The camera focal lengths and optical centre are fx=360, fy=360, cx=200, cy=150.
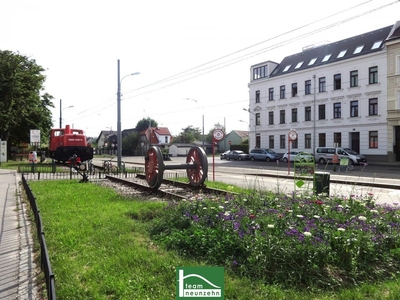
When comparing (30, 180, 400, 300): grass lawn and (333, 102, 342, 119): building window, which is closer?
(30, 180, 400, 300): grass lawn

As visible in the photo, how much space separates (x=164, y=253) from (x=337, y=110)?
38227mm

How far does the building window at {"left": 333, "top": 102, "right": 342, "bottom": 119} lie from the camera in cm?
3897

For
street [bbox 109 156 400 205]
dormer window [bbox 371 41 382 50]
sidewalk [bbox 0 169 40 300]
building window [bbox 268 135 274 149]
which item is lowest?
sidewalk [bbox 0 169 40 300]

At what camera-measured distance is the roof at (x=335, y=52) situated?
36.8m

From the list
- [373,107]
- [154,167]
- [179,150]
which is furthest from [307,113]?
[179,150]

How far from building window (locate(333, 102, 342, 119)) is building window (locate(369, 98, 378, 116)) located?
11.4 feet

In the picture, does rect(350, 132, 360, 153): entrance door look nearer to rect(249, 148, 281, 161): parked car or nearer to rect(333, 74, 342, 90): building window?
rect(333, 74, 342, 90): building window

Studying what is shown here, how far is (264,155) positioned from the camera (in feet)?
141

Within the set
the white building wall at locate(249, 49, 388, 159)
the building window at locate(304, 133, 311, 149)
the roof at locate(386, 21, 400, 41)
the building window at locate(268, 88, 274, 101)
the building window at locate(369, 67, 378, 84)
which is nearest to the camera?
the roof at locate(386, 21, 400, 41)

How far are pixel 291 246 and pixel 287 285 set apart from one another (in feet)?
1.92

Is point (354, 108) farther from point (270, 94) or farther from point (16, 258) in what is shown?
point (16, 258)

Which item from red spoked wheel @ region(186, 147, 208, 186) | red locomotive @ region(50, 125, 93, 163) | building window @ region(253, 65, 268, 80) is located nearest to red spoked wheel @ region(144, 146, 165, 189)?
red spoked wheel @ region(186, 147, 208, 186)

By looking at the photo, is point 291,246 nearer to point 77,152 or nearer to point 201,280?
point 201,280

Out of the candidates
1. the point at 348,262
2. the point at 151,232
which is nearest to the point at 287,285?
the point at 348,262
